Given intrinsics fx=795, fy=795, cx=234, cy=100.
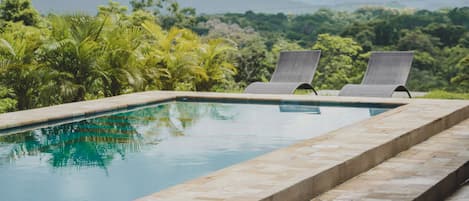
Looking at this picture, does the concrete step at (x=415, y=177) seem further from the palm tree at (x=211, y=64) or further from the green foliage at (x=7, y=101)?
the palm tree at (x=211, y=64)

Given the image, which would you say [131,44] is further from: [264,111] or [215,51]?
[264,111]

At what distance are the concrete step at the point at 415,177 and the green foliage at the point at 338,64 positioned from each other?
44.0 feet

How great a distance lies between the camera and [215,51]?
12352mm

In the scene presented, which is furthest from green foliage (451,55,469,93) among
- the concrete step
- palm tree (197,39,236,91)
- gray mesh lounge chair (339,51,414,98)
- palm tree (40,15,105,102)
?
the concrete step

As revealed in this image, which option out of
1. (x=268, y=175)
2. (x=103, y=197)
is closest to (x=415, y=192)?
(x=268, y=175)

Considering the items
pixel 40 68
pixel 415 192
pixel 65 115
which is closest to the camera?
pixel 415 192

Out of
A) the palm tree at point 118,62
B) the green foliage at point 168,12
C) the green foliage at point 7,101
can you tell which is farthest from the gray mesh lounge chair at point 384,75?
the green foliage at point 168,12

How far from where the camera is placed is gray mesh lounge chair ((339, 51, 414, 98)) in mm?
10781

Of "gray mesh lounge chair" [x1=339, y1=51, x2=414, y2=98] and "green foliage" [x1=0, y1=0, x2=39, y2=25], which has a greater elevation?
"green foliage" [x1=0, y1=0, x2=39, y2=25]

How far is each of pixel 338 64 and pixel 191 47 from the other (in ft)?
28.1

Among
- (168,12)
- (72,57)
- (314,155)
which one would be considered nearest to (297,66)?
(72,57)

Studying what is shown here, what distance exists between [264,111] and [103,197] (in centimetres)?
501

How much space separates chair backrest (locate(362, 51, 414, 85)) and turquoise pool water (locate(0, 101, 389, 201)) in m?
1.48

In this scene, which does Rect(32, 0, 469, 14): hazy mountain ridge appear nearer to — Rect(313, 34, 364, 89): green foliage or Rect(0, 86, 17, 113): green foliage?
Rect(313, 34, 364, 89): green foliage
